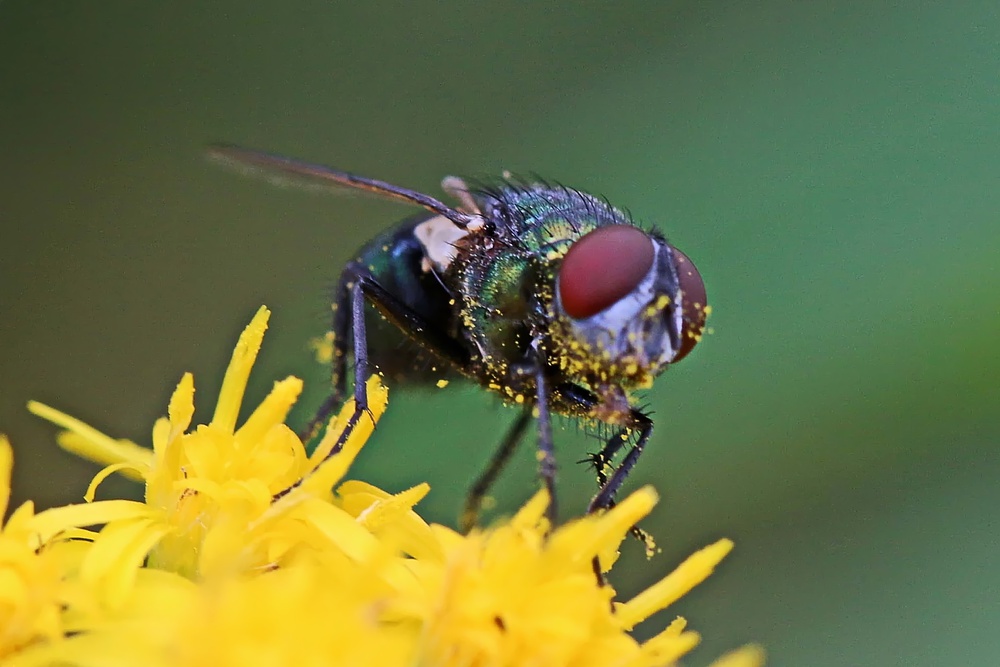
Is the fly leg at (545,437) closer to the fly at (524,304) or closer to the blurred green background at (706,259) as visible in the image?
the fly at (524,304)

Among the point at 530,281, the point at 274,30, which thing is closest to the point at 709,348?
the point at 530,281

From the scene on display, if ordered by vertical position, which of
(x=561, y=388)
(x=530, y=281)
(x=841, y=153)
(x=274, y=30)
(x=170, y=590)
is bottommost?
(x=170, y=590)

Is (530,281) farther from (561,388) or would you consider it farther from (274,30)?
(274,30)

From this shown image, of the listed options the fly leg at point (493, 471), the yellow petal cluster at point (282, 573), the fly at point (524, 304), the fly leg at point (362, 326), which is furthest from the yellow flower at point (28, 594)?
the fly leg at point (493, 471)

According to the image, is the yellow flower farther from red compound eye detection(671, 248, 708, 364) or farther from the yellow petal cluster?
red compound eye detection(671, 248, 708, 364)

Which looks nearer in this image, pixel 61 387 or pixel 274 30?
pixel 61 387

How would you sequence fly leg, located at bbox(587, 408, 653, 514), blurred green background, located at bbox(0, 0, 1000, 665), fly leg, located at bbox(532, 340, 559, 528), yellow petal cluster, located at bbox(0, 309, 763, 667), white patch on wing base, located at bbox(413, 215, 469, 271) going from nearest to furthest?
yellow petal cluster, located at bbox(0, 309, 763, 667)
fly leg, located at bbox(532, 340, 559, 528)
fly leg, located at bbox(587, 408, 653, 514)
white patch on wing base, located at bbox(413, 215, 469, 271)
blurred green background, located at bbox(0, 0, 1000, 665)

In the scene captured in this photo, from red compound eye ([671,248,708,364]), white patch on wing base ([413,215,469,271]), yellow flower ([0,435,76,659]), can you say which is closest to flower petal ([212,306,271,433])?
yellow flower ([0,435,76,659])
